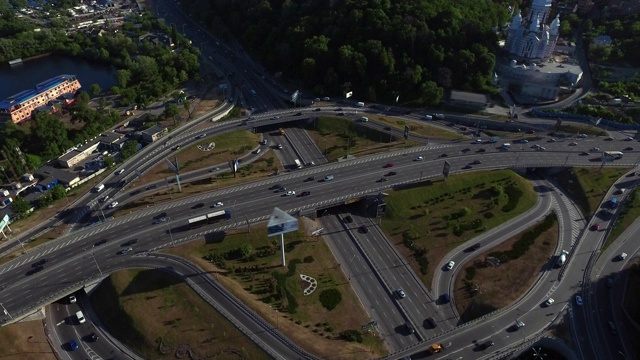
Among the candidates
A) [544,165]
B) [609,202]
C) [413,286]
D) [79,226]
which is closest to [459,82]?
[544,165]

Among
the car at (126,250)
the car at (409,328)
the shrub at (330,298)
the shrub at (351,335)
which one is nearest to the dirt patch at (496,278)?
the car at (409,328)

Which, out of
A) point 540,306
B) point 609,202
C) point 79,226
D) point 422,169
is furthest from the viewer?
point 422,169

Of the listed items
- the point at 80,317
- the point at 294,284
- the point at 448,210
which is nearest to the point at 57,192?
the point at 80,317

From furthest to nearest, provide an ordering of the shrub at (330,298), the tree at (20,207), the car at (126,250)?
1. the tree at (20,207)
2. the car at (126,250)
3. the shrub at (330,298)

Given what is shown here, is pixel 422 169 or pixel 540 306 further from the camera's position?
pixel 422 169

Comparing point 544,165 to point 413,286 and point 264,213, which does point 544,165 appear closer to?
point 413,286

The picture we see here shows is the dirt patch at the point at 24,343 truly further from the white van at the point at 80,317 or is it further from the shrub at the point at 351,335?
the shrub at the point at 351,335

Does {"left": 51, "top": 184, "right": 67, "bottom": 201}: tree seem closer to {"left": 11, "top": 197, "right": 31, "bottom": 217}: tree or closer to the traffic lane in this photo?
{"left": 11, "top": 197, "right": 31, "bottom": 217}: tree
